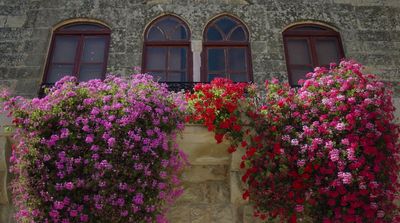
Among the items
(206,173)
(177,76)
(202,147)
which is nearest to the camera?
(202,147)

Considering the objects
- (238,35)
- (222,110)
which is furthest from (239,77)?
(222,110)

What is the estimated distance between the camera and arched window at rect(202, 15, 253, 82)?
8547 mm

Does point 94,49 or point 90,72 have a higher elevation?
point 94,49

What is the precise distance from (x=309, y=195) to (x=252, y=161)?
79cm

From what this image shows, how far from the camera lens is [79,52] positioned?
Result: 28.9ft

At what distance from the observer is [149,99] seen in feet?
21.3

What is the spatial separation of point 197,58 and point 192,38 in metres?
0.37

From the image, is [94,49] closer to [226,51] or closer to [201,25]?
[201,25]

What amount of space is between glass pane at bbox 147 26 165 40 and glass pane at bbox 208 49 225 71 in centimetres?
84

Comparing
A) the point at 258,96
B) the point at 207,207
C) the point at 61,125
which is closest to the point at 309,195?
the point at 207,207

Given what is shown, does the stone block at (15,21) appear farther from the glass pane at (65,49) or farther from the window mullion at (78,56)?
the window mullion at (78,56)

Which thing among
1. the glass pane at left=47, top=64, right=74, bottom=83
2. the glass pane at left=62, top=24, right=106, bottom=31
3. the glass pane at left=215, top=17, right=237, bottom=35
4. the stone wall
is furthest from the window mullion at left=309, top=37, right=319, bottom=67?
the glass pane at left=47, top=64, right=74, bottom=83

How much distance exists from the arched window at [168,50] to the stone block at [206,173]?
1692 mm

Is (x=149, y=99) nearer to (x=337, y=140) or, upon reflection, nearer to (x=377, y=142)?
(x=337, y=140)
